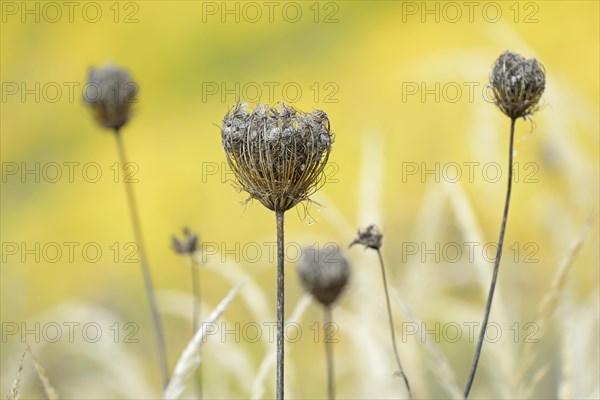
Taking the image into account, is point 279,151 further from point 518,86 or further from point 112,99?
point 112,99

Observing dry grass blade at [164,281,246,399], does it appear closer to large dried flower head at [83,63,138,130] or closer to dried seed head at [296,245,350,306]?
dried seed head at [296,245,350,306]

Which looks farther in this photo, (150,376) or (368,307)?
(150,376)

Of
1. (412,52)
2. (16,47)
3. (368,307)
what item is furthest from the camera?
(16,47)

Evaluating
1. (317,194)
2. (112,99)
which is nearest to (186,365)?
(112,99)

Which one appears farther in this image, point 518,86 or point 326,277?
point 326,277

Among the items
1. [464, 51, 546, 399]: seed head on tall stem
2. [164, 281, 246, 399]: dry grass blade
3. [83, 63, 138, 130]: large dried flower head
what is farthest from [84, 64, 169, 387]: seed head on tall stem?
[464, 51, 546, 399]: seed head on tall stem

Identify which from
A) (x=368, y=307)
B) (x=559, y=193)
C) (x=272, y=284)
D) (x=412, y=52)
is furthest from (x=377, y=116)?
(x=368, y=307)

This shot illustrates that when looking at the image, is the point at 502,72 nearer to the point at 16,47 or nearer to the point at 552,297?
the point at 552,297
